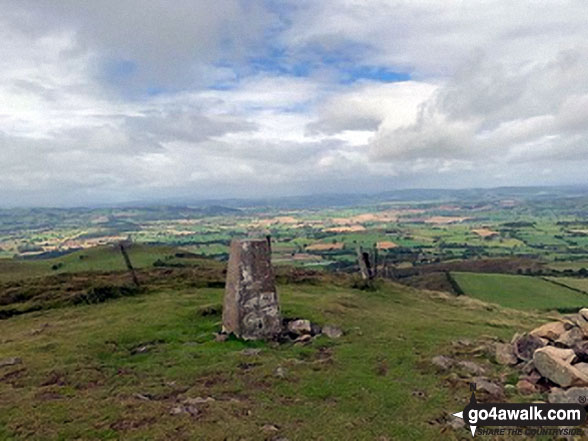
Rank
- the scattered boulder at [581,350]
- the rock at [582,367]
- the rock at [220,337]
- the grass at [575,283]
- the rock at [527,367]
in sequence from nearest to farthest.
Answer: the rock at [582,367]
the scattered boulder at [581,350]
the rock at [527,367]
the rock at [220,337]
the grass at [575,283]

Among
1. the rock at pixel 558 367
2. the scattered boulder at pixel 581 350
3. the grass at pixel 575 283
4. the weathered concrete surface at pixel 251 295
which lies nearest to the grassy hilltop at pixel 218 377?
the weathered concrete surface at pixel 251 295

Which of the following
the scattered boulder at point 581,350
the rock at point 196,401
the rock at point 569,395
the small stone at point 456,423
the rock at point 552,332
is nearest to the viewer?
the small stone at point 456,423

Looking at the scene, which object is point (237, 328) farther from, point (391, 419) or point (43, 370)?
point (391, 419)

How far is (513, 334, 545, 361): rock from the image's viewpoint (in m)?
19.1

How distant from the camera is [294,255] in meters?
126

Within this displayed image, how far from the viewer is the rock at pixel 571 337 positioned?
61.7 ft

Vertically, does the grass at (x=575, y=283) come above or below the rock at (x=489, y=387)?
below

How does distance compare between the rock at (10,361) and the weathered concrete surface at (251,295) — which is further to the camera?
the weathered concrete surface at (251,295)

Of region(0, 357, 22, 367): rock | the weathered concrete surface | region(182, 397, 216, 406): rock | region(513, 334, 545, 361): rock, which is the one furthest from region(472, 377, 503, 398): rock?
region(0, 357, 22, 367): rock

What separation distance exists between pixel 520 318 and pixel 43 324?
39581 millimetres

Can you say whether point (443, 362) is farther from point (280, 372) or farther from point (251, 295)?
point (251, 295)

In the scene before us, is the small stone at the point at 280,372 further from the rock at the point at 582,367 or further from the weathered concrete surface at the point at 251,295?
the rock at the point at 582,367

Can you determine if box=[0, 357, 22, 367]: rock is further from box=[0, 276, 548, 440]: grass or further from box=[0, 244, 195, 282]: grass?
box=[0, 244, 195, 282]: grass

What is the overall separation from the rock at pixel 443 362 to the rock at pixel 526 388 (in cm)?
316
